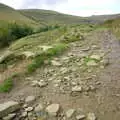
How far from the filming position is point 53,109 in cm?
505

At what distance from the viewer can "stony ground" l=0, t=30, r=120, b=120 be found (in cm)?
491

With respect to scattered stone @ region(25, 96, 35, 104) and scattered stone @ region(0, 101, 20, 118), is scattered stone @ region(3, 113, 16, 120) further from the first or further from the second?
scattered stone @ region(25, 96, 35, 104)

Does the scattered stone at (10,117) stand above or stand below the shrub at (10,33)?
below

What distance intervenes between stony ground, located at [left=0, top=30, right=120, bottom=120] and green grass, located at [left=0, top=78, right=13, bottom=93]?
19cm

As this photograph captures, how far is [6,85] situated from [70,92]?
2083mm

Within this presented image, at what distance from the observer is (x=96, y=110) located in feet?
16.0

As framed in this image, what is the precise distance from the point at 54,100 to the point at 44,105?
0.31 metres

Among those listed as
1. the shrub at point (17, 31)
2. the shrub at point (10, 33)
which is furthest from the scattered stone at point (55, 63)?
the shrub at point (17, 31)

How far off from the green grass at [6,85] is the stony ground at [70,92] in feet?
0.63

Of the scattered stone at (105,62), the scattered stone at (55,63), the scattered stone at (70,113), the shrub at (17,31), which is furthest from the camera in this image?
the shrub at (17,31)

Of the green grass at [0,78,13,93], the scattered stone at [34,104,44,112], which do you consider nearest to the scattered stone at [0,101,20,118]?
the scattered stone at [34,104,44,112]

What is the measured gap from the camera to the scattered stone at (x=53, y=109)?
492 centimetres

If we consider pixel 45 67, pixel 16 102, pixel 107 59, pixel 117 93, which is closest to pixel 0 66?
pixel 45 67

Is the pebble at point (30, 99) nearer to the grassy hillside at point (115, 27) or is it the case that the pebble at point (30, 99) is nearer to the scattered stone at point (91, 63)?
the scattered stone at point (91, 63)
